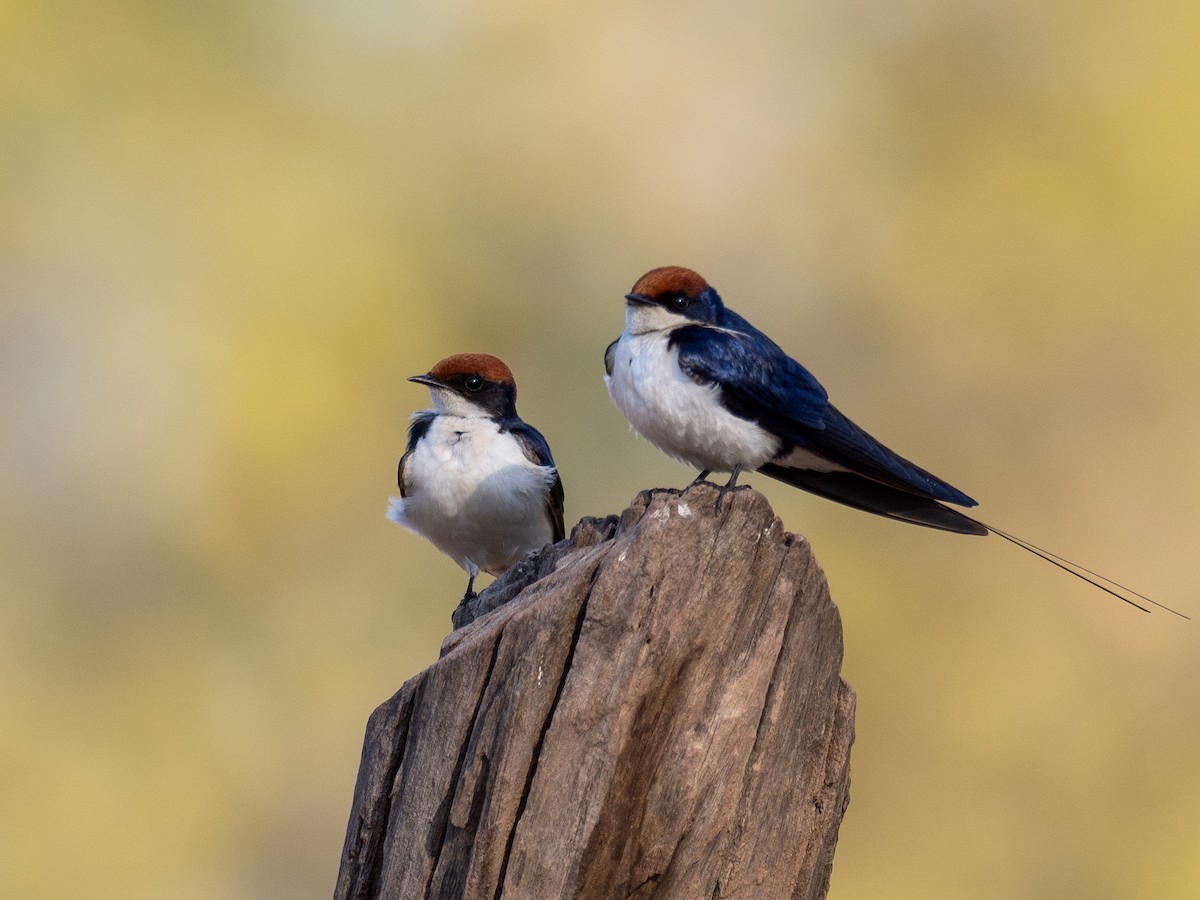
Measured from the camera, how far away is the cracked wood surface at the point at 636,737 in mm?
3670

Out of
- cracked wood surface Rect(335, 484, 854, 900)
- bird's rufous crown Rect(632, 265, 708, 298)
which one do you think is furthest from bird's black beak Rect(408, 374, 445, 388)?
cracked wood surface Rect(335, 484, 854, 900)

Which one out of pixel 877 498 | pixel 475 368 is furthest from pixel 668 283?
pixel 475 368

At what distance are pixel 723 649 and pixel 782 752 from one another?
1.16 feet

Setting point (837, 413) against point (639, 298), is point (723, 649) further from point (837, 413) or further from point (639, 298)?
point (639, 298)

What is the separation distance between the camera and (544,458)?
737 centimetres

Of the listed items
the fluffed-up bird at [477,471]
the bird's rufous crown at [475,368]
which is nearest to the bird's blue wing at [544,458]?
the fluffed-up bird at [477,471]

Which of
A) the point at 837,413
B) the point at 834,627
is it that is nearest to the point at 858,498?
the point at 837,413

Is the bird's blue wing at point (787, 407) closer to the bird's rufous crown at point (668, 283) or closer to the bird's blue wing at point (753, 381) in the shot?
the bird's blue wing at point (753, 381)

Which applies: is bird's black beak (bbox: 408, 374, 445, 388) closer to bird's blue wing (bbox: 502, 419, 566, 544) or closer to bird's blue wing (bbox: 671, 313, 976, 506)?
bird's blue wing (bbox: 502, 419, 566, 544)

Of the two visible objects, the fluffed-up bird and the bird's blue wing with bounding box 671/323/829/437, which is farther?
the fluffed-up bird

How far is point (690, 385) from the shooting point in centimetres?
511

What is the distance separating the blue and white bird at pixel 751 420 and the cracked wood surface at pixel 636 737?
1.14 m

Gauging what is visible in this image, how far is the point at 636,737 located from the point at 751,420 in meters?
1.76

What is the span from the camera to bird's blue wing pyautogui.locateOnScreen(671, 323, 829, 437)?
201 inches
